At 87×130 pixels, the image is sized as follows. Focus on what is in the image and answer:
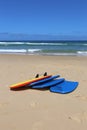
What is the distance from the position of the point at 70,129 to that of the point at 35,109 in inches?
33.7

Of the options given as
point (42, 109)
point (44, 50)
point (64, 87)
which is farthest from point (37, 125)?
point (44, 50)

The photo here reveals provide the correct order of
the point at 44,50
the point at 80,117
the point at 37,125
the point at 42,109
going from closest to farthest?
the point at 37,125
the point at 80,117
the point at 42,109
the point at 44,50

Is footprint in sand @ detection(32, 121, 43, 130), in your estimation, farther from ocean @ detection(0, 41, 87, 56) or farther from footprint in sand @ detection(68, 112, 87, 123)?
ocean @ detection(0, 41, 87, 56)

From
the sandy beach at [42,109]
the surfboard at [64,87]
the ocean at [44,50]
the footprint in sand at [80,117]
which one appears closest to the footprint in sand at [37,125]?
the sandy beach at [42,109]

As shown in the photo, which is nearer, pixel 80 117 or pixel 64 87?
pixel 80 117

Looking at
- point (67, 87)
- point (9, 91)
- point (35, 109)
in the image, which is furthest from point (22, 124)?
point (67, 87)

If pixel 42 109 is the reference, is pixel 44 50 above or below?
below

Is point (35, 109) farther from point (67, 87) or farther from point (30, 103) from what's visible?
point (67, 87)

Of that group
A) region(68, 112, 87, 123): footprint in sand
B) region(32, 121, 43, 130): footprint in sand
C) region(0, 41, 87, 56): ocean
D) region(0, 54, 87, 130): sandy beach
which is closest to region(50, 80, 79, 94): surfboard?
region(0, 54, 87, 130): sandy beach

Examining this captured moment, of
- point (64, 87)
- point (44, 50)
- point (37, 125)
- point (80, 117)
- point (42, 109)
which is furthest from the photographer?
point (44, 50)

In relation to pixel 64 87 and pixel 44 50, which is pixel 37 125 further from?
pixel 44 50

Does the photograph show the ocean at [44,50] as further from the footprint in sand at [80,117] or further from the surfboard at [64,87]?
the footprint in sand at [80,117]

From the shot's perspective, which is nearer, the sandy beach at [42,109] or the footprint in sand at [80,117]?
the sandy beach at [42,109]

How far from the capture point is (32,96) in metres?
4.24
